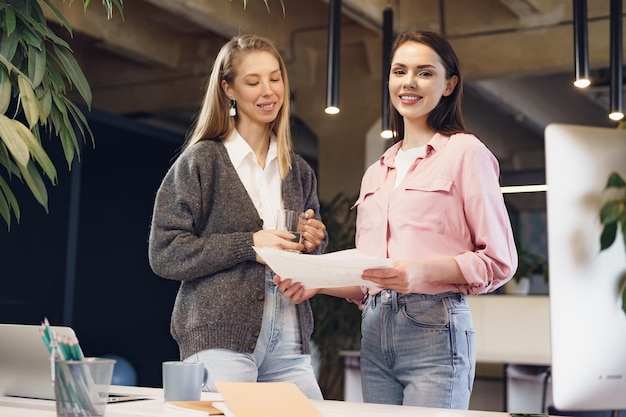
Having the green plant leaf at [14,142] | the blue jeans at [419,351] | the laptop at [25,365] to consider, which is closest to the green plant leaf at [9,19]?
the green plant leaf at [14,142]

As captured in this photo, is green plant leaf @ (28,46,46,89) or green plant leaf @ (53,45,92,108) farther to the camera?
green plant leaf @ (53,45,92,108)

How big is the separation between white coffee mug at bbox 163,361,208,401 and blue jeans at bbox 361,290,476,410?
50 cm

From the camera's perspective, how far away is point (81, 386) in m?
1.38

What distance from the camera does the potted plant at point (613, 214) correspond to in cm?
113

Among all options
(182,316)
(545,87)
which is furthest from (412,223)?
(545,87)

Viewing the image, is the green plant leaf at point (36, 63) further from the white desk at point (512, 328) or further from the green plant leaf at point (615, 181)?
the white desk at point (512, 328)

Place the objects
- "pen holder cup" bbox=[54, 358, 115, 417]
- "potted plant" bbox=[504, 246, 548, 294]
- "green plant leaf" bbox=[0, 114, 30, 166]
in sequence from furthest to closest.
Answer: "potted plant" bbox=[504, 246, 548, 294], "green plant leaf" bbox=[0, 114, 30, 166], "pen holder cup" bbox=[54, 358, 115, 417]

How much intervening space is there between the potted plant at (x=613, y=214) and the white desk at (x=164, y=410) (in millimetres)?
444

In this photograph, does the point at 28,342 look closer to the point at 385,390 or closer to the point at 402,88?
the point at 385,390

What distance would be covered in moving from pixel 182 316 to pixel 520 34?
5376 millimetres

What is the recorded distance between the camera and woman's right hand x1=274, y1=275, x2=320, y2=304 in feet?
6.85

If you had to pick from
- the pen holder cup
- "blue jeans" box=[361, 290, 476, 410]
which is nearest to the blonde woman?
"blue jeans" box=[361, 290, 476, 410]

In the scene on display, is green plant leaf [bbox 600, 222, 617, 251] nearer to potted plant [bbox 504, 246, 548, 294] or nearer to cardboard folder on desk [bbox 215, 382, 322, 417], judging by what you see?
cardboard folder on desk [bbox 215, 382, 322, 417]

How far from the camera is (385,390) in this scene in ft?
6.46
